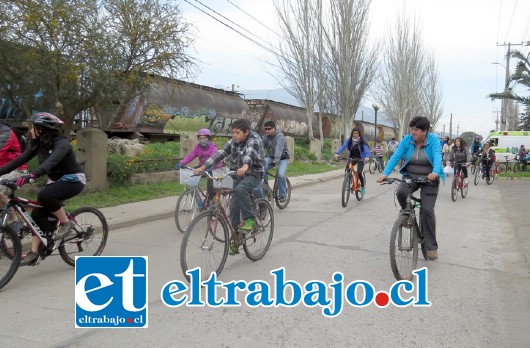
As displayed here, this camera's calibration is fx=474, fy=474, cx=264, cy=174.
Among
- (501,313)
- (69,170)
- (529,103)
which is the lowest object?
(501,313)

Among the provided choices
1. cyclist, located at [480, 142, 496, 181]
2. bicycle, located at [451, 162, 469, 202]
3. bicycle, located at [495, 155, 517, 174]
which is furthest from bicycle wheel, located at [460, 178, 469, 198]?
bicycle, located at [495, 155, 517, 174]

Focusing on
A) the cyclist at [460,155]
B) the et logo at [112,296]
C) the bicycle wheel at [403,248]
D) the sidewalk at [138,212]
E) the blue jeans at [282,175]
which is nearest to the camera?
the et logo at [112,296]

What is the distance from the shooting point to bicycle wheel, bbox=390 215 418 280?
5070 mm

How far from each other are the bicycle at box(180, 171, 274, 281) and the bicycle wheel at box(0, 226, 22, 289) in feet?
5.62

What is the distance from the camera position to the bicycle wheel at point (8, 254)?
4832 millimetres

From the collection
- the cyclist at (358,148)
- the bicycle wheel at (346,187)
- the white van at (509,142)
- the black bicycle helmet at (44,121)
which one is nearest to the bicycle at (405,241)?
the black bicycle helmet at (44,121)

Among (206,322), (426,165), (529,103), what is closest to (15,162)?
(206,322)

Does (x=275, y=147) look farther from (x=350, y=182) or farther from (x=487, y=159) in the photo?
(x=487, y=159)

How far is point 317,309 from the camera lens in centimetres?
446

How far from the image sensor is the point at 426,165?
5816 millimetres

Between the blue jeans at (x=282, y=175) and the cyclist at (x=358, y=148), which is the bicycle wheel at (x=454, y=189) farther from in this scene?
the blue jeans at (x=282, y=175)

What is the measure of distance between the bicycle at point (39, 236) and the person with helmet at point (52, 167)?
0.24 ft

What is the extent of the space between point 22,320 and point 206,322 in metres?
1.63

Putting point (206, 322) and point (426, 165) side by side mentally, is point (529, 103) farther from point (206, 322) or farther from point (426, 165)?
point (206, 322)
